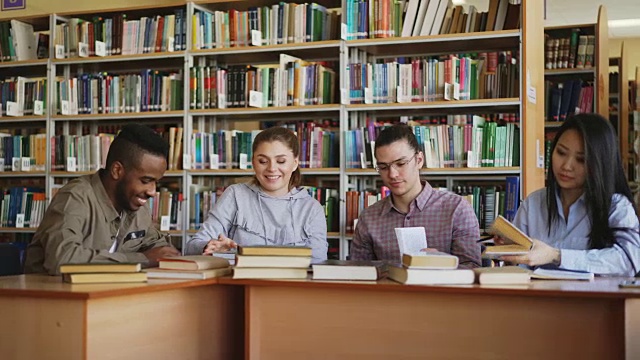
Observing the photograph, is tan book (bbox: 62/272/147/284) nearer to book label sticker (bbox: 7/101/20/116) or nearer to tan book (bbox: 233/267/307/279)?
tan book (bbox: 233/267/307/279)

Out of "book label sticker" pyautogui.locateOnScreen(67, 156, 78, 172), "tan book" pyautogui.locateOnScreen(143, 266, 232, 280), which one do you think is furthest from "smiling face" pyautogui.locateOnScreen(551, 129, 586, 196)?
"book label sticker" pyautogui.locateOnScreen(67, 156, 78, 172)

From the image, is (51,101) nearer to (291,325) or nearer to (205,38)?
(205,38)

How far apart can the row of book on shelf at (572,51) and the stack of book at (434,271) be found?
4495 mm

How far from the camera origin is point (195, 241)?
10.9 ft

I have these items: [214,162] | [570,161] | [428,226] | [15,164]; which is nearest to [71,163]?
[15,164]

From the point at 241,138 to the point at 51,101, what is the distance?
56.5 inches

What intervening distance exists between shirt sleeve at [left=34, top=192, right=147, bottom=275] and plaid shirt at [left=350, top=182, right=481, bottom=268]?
3.26 ft

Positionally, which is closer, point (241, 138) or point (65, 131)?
point (241, 138)

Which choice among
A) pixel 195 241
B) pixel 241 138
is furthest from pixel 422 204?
pixel 241 138

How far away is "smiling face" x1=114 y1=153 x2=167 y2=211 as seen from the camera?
3.06 metres

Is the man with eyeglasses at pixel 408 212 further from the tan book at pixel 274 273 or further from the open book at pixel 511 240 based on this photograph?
the tan book at pixel 274 273

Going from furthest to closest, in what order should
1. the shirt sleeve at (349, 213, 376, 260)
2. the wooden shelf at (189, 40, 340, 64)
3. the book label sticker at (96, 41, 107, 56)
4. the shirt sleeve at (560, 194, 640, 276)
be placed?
the book label sticker at (96, 41, 107, 56), the wooden shelf at (189, 40, 340, 64), the shirt sleeve at (349, 213, 376, 260), the shirt sleeve at (560, 194, 640, 276)

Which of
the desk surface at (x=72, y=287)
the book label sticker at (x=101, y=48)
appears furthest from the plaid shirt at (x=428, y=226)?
the book label sticker at (x=101, y=48)

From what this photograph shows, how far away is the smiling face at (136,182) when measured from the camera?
10.0 feet
